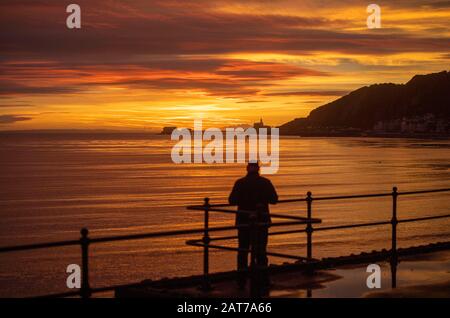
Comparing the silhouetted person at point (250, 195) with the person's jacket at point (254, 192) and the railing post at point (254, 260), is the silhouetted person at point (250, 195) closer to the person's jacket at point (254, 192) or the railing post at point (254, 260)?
the person's jacket at point (254, 192)

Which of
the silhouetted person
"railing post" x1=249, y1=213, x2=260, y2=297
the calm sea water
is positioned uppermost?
the silhouetted person

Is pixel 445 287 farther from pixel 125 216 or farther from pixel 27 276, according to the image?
pixel 125 216

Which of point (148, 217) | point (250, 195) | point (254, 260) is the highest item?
point (250, 195)

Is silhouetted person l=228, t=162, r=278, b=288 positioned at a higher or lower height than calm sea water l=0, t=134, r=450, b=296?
higher

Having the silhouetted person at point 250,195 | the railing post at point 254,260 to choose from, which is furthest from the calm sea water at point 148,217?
the railing post at point 254,260

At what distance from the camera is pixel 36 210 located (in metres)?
44.8

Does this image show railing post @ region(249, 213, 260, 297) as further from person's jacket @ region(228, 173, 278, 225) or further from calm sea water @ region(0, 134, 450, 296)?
calm sea water @ region(0, 134, 450, 296)

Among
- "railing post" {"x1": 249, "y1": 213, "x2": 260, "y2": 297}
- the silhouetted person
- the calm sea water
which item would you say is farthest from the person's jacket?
the calm sea water

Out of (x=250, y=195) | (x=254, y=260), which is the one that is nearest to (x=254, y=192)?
(x=250, y=195)

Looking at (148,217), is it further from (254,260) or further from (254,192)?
(254,260)

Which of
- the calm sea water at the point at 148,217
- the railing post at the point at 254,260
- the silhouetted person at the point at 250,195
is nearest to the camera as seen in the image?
the railing post at the point at 254,260

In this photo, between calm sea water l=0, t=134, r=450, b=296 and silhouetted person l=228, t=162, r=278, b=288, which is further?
calm sea water l=0, t=134, r=450, b=296

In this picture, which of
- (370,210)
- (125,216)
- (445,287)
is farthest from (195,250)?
(445,287)
